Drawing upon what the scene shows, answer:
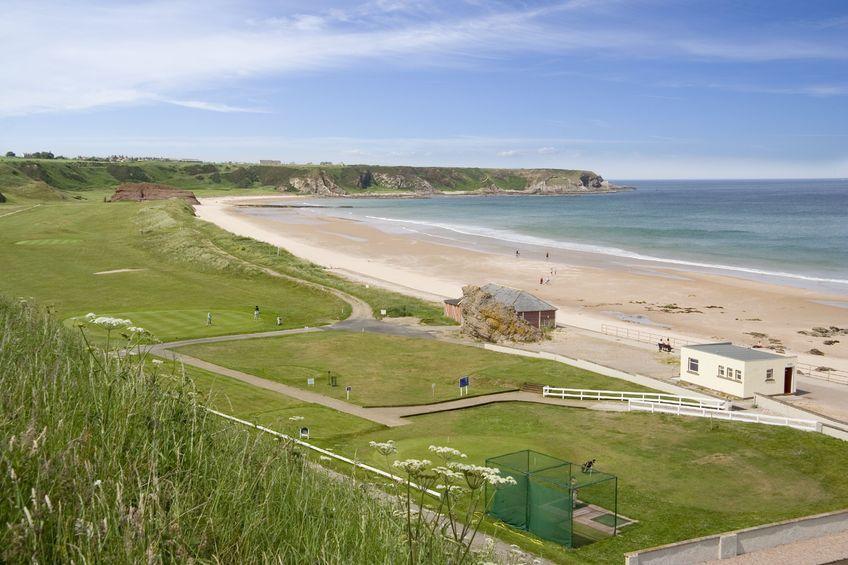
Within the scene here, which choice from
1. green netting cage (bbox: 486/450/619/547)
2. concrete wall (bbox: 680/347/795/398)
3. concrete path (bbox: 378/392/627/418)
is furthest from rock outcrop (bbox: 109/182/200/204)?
green netting cage (bbox: 486/450/619/547)

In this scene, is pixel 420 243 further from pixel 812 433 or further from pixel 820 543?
pixel 820 543

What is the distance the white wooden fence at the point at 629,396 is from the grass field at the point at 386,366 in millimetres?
1526

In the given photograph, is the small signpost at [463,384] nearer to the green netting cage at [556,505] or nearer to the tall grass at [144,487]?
the green netting cage at [556,505]

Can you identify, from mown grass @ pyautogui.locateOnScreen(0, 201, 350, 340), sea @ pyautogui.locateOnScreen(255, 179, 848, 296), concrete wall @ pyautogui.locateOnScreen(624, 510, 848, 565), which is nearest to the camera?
concrete wall @ pyautogui.locateOnScreen(624, 510, 848, 565)

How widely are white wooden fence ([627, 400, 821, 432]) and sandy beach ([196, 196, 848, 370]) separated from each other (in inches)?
705

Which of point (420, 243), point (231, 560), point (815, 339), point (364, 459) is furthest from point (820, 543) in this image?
point (420, 243)

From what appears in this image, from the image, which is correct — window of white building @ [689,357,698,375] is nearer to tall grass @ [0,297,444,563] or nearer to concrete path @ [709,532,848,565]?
concrete path @ [709,532,848,565]

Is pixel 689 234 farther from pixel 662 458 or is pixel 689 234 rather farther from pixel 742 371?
pixel 662 458

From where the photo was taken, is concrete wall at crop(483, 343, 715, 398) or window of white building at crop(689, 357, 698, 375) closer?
concrete wall at crop(483, 343, 715, 398)

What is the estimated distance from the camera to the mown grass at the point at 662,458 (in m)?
21.3

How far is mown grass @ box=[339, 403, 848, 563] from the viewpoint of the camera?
838 inches

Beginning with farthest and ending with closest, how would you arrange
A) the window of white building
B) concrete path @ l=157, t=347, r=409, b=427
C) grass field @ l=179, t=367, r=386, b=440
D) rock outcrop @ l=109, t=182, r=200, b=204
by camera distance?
1. rock outcrop @ l=109, t=182, r=200, b=204
2. the window of white building
3. concrete path @ l=157, t=347, r=409, b=427
4. grass field @ l=179, t=367, r=386, b=440

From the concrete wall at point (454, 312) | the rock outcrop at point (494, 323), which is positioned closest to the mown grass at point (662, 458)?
the rock outcrop at point (494, 323)

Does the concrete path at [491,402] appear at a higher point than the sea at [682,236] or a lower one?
lower
